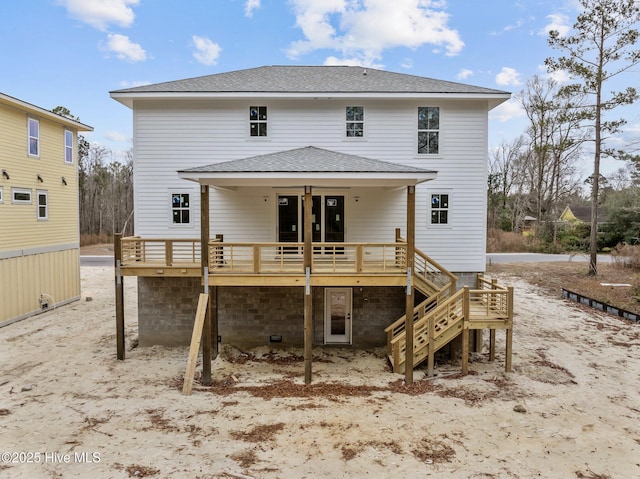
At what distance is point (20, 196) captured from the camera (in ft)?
52.4

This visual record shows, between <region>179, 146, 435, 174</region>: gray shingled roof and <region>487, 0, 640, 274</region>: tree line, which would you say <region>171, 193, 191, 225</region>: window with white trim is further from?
<region>487, 0, 640, 274</region>: tree line

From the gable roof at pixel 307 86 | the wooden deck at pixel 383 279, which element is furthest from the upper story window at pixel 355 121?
the wooden deck at pixel 383 279

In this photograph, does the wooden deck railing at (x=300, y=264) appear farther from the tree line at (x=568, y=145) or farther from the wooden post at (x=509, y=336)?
the tree line at (x=568, y=145)

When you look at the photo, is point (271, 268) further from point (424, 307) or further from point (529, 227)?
point (529, 227)

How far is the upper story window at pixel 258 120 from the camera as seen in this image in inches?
494

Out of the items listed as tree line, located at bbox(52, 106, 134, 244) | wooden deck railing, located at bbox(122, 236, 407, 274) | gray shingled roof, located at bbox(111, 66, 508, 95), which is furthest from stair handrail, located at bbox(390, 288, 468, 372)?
tree line, located at bbox(52, 106, 134, 244)

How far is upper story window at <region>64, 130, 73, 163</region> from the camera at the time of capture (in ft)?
62.6

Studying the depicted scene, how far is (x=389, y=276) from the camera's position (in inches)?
389

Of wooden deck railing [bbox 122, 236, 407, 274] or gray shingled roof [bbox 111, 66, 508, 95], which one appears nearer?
wooden deck railing [bbox 122, 236, 407, 274]

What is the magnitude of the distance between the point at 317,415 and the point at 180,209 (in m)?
7.80

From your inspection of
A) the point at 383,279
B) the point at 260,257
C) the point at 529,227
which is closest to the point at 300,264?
the point at 260,257

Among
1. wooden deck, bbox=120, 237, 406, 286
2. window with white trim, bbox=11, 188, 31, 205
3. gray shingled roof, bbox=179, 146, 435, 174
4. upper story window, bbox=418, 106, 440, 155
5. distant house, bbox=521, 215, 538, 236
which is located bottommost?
wooden deck, bbox=120, 237, 406, 286

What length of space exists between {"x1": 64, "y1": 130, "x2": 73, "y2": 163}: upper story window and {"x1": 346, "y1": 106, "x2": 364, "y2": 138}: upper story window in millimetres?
14913

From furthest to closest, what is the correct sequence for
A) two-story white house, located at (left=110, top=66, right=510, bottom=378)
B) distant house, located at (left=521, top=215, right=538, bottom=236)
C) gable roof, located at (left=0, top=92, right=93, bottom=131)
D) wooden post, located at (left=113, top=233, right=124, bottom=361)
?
distant house, located at (left=521, top=215, right=538, bottom=236)
gable roof, located at (left=0, top=92, right=93, bottom=131)
two-story white house, located at (left=110, top=66, right=510, bottom=378)
wooden post, located at (left=113, top=233, right=124, bottom=361)
